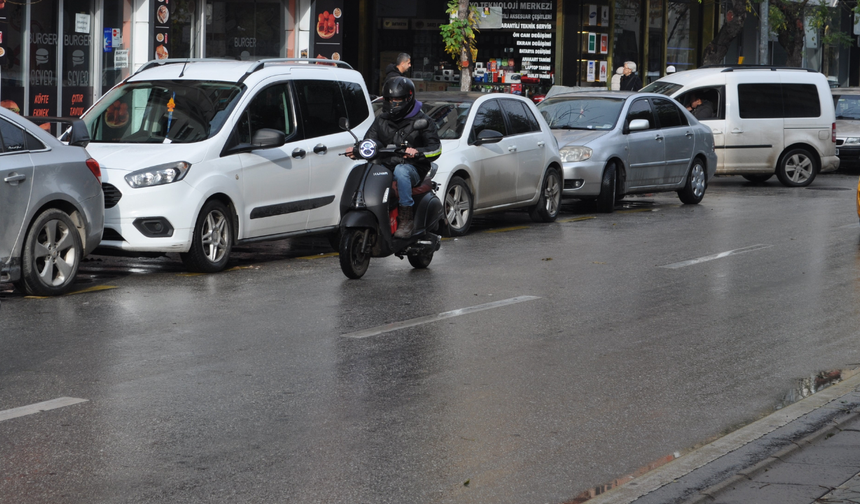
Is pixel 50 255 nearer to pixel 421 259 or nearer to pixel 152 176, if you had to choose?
pixel 152 176

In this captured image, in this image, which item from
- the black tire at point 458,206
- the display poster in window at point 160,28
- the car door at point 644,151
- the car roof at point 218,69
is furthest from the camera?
the display poster in window at point 160,28

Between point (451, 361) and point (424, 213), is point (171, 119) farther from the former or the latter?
point (451, 361)

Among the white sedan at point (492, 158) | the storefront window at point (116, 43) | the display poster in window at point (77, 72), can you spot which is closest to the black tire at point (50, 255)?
the white sedan at point (492, 158)

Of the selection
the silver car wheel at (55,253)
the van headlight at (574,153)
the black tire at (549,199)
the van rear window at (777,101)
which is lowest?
the silver car wheel at (55,253)

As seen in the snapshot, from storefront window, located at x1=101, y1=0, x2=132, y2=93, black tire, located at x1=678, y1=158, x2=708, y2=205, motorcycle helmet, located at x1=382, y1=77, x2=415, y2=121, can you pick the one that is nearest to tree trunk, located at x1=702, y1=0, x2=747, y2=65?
black tire, located at x1=678, y1=158, x2=708, y2=205

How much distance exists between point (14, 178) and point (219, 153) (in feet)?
7.22

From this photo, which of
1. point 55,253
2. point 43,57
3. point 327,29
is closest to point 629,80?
point 327,29

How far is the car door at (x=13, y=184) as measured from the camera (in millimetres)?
8992

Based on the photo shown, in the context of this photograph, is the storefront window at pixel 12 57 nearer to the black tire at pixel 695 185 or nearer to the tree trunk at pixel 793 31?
the black tire at pixel 695 185

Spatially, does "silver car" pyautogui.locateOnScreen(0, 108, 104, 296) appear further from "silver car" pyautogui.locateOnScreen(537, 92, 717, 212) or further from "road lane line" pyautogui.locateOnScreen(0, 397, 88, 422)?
"silver car" pyautogui.locateOnScreen(537, 92, 717, 212)

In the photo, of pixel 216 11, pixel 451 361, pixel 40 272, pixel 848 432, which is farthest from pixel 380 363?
pixel 216 11

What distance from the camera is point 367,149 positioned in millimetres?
10352

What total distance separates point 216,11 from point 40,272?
14.4 metres

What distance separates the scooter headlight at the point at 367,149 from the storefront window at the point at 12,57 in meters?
10.2
